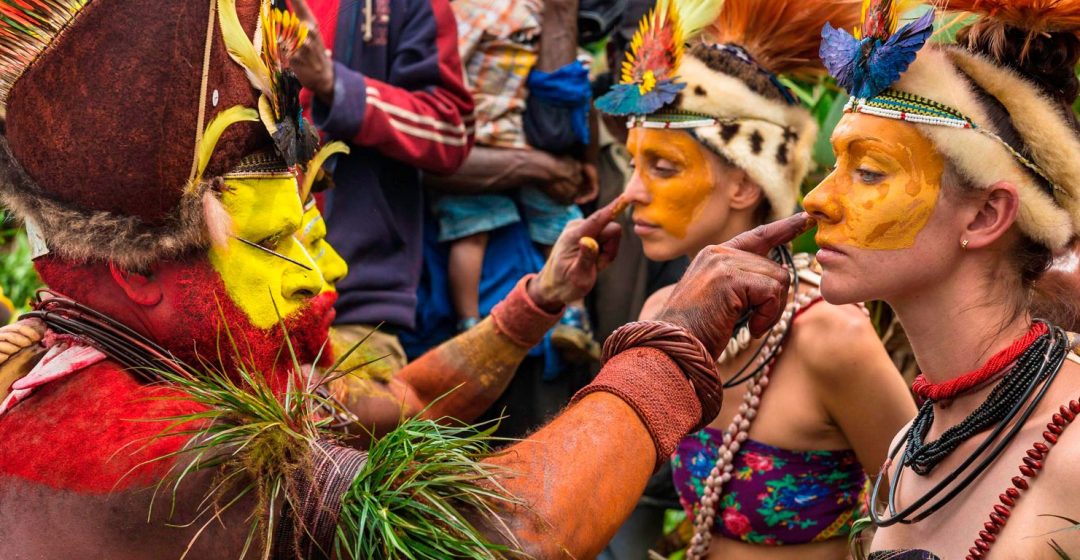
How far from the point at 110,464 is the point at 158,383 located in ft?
0.79

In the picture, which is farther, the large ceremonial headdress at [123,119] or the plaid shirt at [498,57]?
the plaid shirt at [498,57]

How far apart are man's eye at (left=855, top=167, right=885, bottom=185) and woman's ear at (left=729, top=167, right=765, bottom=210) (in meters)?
1.22

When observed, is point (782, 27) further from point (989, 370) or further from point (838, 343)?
point (989, 370)

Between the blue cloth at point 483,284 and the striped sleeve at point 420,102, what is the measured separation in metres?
0.55

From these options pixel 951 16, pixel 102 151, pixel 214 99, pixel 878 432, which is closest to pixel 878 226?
pixel 951 16

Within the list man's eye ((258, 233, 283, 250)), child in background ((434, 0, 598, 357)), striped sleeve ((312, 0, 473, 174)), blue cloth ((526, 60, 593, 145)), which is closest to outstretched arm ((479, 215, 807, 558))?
man's eye ((258, 233, 283, 250))

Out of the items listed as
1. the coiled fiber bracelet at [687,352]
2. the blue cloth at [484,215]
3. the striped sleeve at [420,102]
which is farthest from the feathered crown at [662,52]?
the coiled fiber bracelet at [687,352]

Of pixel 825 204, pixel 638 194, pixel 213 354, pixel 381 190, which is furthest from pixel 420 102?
pixel 825 204

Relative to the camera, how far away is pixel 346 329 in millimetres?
4074

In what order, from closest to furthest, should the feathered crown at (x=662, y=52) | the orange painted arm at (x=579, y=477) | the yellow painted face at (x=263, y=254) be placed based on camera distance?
the orange painted arm at (x=579, y=477) < the yellow painted face at (x=263, y=254) < the feathered crown at (x=662, y=52)

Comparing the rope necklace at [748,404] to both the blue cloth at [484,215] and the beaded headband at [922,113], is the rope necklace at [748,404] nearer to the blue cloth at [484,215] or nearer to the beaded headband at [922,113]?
the beaded headband at [922,113]

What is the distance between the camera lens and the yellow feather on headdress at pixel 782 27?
3322mm

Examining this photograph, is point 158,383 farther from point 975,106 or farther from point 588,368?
point 588,368

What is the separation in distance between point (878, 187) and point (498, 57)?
260 centimetres
